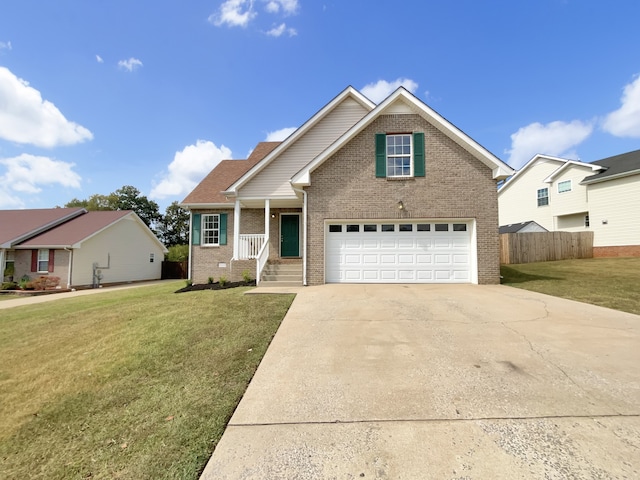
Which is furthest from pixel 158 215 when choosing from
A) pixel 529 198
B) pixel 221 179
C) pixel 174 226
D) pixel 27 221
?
pixel 529 198

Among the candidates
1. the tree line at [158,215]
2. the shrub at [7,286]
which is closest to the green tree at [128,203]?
the tree line at [158,215]

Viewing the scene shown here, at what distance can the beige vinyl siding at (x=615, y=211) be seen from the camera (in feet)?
58.4

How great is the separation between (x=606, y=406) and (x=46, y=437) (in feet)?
17.4

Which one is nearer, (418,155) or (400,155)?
(418,155)

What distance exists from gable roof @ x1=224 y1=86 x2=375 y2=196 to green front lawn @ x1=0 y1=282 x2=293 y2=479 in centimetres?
719

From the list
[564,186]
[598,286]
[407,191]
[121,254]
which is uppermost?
[564,186]

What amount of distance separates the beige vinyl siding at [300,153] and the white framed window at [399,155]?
318cm

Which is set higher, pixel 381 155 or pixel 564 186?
pixel 564 186

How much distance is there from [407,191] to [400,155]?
138 centimetres

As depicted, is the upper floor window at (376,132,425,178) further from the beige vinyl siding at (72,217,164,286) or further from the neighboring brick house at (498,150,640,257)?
the beige vinyl siding at (72,217,164,286)

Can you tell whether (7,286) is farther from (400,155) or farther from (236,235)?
(400,155)

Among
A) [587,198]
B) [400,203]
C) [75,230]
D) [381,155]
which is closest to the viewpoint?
[400,203]

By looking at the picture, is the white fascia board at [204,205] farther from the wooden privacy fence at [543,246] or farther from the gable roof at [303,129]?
the wooden privacy fence at [543,246]

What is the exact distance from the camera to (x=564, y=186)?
22.0 metres
